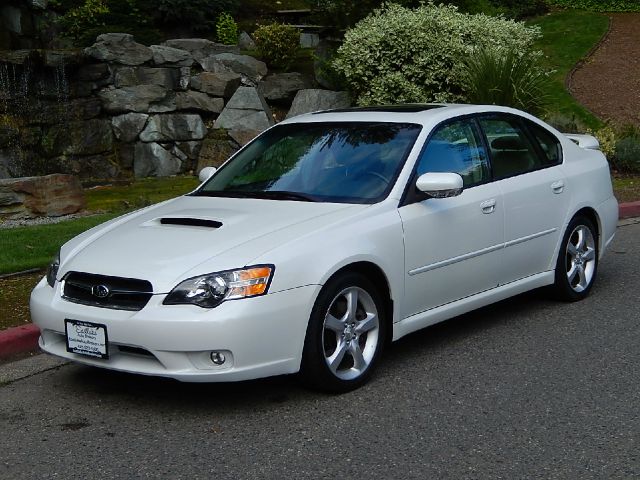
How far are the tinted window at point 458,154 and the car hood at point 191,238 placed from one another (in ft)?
2.50

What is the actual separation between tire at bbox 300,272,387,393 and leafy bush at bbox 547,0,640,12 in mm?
23370

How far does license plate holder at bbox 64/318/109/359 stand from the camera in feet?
16.8

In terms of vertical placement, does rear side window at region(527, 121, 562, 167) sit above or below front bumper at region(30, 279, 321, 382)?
above

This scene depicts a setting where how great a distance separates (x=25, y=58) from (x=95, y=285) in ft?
37.2

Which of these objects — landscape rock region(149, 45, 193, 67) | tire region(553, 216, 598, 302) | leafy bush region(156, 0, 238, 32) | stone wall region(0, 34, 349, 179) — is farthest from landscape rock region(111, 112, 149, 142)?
tire region(553, 216, 598, 302)

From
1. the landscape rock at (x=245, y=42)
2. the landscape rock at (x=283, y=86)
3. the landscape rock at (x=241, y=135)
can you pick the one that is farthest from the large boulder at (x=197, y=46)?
the landscape rock at (x=241, y=135)

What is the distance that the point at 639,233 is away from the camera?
10492 millimetres

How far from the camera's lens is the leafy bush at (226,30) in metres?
18.9

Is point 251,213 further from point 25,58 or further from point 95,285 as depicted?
point 25,58

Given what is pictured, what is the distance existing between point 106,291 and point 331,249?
1.19 metres

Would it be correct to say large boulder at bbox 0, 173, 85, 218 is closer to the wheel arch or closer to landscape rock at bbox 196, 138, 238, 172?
landscape rock at bbox 196, 138, 238, 172

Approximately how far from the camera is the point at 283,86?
17156 mm

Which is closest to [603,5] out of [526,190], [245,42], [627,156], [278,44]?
[245,42]

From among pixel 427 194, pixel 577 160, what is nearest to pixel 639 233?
pixel 577 160
